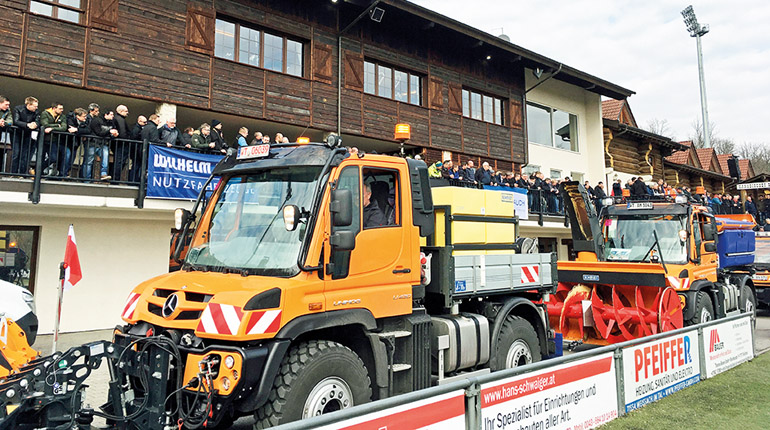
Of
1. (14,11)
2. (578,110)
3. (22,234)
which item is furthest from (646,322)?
(578,110)

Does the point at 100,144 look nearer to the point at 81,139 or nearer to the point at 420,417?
the point at 81,139

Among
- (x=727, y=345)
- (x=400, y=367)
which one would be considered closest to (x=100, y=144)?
(x=400, y=367)

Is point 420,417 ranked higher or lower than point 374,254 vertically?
lower

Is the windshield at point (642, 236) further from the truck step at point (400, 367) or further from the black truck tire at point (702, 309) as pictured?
the truck step at point (400, 367)

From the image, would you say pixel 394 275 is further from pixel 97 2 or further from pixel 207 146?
pixel 97 2

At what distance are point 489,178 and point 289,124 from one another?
21.4 feet

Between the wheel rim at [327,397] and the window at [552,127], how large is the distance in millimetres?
20064

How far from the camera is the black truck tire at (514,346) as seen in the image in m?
6.57

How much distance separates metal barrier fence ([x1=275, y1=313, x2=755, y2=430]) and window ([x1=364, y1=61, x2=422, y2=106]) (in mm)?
11901

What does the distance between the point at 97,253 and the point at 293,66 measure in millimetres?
7260

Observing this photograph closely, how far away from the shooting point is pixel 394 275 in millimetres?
5414

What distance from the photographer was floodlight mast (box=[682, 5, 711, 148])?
3716 cm

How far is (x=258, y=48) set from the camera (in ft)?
Answer: 46.6

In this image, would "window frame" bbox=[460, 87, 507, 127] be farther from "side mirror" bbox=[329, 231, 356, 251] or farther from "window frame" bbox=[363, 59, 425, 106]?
"side mirror" bbox=[329, 231, 356, 251]
